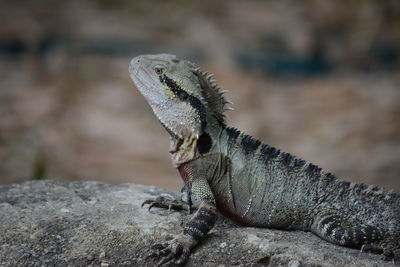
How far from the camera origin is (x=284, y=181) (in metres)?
6.75

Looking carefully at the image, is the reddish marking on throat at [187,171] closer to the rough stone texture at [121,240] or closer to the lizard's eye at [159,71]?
the rough stone texture at [121,240]

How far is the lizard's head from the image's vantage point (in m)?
6.71

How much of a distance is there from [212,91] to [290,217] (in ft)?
4.89

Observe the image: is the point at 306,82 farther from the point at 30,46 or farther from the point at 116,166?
the point at 30,46

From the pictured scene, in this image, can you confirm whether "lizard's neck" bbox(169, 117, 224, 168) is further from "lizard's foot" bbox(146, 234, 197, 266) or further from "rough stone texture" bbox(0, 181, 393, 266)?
"lizard's foot" bbox(146, 234, 197, 266)

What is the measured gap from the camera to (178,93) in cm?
674

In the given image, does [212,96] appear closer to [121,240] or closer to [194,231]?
[194,231]

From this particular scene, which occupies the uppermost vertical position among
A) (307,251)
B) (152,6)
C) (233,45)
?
(152,6)

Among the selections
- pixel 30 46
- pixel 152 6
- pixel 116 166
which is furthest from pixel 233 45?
pixel 116 166

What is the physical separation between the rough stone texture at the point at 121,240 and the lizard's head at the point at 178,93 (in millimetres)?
938

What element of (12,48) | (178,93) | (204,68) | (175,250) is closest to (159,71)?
(178,93)

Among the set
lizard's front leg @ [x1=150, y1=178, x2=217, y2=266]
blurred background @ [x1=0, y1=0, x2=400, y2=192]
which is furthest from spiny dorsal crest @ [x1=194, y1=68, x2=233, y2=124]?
blurred background @ [x1=0, y1=0, x2=400, y2=192]

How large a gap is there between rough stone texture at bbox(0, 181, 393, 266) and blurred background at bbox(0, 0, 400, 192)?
2633mm

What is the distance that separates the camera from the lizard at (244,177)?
6652mm
